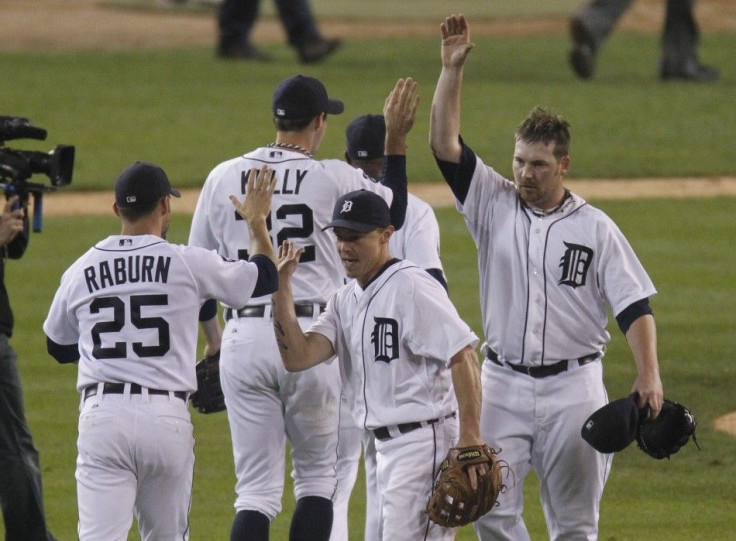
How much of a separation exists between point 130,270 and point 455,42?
1472 millimetres

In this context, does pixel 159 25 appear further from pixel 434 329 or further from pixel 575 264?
pixel 434 329

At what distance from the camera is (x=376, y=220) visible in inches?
187

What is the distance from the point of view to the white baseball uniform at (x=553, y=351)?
16.8ft

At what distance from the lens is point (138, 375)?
A: 4770mm

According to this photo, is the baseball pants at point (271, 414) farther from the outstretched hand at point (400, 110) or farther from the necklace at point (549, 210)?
the necklace at point (549, 210)

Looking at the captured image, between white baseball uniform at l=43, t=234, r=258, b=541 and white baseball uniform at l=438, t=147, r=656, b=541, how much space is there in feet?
3.28

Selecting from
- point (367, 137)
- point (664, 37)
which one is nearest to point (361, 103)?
point (664, 37)

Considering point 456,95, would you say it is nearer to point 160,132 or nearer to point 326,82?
point 160,132

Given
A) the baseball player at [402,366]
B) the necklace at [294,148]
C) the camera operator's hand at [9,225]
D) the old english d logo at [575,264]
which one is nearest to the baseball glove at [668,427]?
the old english d logo at [575,264]

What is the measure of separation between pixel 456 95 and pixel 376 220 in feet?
2.31

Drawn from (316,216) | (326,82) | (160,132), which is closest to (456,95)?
(316,216)

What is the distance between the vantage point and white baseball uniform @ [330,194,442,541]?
5.68 meters

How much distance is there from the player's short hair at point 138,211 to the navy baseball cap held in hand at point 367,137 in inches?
49.2

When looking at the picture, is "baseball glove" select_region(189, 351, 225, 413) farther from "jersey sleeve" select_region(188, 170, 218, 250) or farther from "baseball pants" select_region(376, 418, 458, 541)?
"baseball pants" select_region(376, 418, 458, 541)
